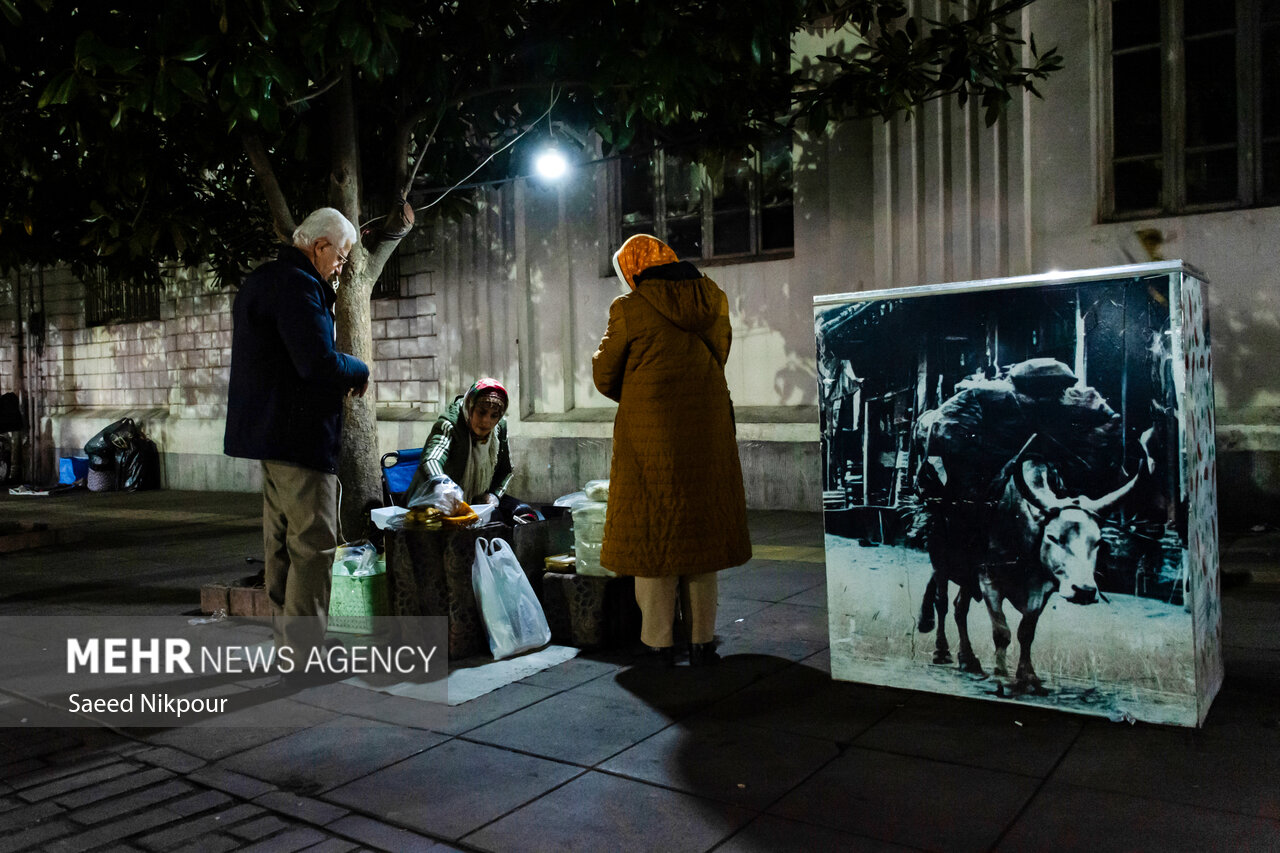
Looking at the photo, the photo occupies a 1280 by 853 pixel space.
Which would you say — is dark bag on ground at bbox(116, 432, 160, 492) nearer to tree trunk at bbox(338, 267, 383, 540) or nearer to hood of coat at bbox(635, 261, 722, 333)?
tree trunk at bbox(338, 267, 383, 540)

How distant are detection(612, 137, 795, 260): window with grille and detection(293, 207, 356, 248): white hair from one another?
5651 mm

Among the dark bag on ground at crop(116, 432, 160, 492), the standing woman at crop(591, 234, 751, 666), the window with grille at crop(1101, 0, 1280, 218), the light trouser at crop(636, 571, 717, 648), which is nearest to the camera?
the standing woman at crop(591, 234, 751, 666)

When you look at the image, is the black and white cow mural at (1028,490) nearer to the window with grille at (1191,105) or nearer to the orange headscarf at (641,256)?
the orange headscarf at (641,256)

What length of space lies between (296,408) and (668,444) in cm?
152

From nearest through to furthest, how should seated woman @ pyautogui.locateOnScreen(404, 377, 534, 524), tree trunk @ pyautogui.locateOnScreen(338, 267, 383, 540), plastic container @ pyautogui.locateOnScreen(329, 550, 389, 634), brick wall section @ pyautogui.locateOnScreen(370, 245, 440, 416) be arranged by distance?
plastic container @ pyautogui.locateOnScreen(329, 550, 389, 634) < seated woman @ pyautogui.locateOnScreen(404, 377, 534, 524) < tree trunk @ pyautogui.locateOnScreen(338, 267, 383, 540) < brick wall section @ pyautogui.locateOnScreen(370, 245, 440, 416)

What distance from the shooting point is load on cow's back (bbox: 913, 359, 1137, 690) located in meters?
3.31

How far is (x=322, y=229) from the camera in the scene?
4.13 m

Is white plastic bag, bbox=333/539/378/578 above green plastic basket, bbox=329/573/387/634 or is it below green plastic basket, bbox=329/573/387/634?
above

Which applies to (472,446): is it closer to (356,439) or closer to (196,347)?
(356,439)

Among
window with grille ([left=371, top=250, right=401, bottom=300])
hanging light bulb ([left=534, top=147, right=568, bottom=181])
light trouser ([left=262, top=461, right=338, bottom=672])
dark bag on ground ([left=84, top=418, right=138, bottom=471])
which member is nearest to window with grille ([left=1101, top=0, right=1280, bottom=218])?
hanging light bulb ([left=534, top=147, right=568, bottom=181])

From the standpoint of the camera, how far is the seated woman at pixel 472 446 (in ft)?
16.3

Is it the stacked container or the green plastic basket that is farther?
the green plastic basket

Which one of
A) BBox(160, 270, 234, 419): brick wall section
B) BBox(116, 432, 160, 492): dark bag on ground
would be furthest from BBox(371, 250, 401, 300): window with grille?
BBox(116, 432, 160, 492): dark bag on ground

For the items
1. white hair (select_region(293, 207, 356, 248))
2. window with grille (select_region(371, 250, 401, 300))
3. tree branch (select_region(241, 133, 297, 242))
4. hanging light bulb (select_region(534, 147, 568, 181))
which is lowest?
white hair (select_region(293, 207, 356, 248))
